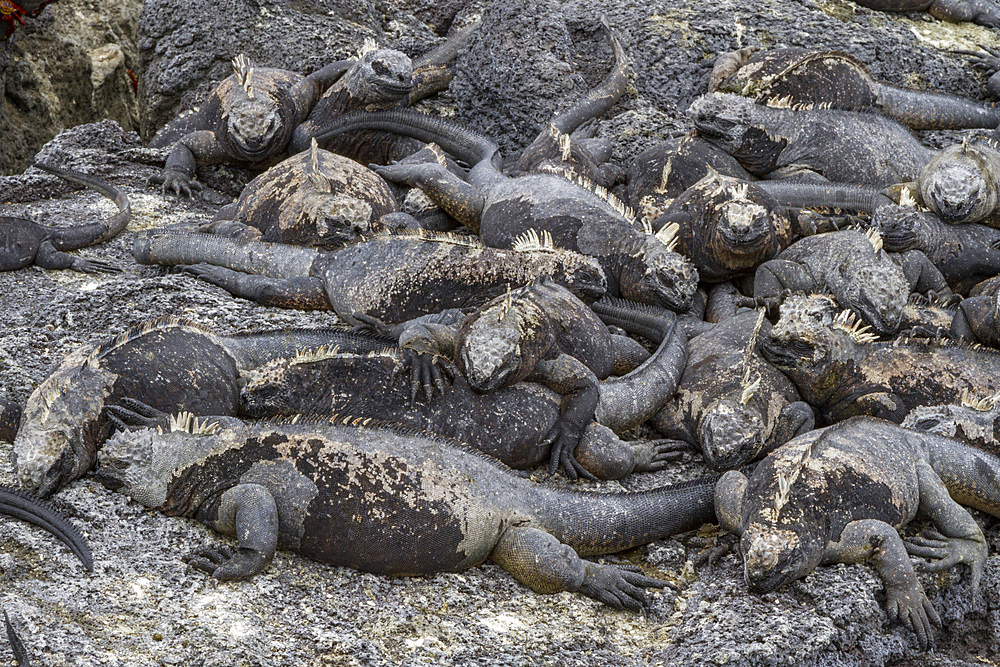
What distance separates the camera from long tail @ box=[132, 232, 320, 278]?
17.9 feet

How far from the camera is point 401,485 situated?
12.3 feet

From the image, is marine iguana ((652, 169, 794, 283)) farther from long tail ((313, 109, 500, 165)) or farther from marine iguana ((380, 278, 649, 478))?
long tail ((313, 109, 500, 165))

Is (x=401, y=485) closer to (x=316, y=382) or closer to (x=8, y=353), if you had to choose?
(x=316, y=382)

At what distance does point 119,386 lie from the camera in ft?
13.0

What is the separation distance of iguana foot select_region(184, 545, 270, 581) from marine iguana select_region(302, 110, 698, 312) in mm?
2523

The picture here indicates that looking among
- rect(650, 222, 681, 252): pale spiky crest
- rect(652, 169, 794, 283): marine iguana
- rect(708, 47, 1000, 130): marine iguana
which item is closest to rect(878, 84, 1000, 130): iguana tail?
rect(708, 47, 1000, 130): marine iguana

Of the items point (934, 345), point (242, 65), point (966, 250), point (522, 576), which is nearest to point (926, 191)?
point (966, 250)

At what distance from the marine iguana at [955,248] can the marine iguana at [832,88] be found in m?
1.24

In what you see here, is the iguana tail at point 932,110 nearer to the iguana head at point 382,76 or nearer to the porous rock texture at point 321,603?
the iguana head at point 382,76

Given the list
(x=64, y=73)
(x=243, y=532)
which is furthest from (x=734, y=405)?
(x=64, y=73)

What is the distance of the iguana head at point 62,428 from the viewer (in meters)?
3.71

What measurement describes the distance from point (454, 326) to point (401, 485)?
1049 mm

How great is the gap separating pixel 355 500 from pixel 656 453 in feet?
4.66

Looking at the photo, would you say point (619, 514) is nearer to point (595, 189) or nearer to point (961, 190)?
point (595, 189)
